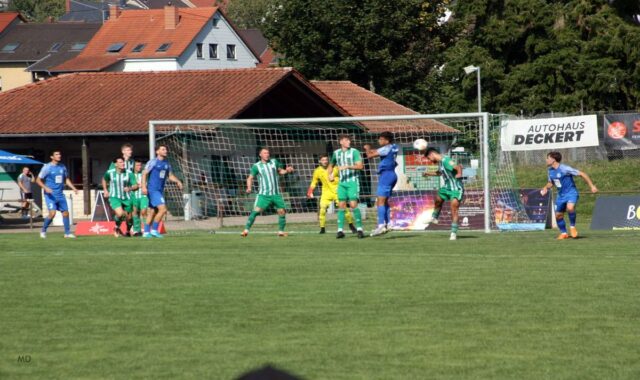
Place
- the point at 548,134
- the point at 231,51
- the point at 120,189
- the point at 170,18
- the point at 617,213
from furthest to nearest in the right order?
the point at 231,51, the point at 170,18, the point at 548,134, the point at 617,213, the point at 120,189

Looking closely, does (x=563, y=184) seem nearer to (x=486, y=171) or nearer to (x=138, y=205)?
(x=486, y=171)

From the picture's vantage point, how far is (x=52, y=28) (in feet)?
302

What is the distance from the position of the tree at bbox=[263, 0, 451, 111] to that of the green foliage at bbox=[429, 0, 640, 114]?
2.13m

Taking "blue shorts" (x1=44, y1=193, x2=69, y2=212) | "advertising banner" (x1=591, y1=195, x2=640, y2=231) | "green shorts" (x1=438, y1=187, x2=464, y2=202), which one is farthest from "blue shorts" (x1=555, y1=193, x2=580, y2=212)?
"blue shorts" (x1=44, y1=193, x2=69, y2=212)

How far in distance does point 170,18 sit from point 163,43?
3183 millimetres

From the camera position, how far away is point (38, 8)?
15000 cm

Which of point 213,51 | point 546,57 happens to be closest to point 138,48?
point 213,51

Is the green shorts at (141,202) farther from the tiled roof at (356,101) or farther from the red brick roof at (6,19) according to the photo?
the red brick roof at (6,19)

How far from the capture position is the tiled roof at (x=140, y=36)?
8100cm

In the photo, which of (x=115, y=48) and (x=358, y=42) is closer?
(x=358, y=42)

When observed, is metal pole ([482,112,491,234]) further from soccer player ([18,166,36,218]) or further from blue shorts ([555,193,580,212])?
soccer player ([18,166,36,218])

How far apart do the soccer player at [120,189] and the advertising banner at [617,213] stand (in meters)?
10.7

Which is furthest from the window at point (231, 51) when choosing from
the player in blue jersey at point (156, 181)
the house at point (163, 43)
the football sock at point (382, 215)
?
the football sock at point (382, 215)

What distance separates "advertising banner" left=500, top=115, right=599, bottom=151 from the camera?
29.7 m
